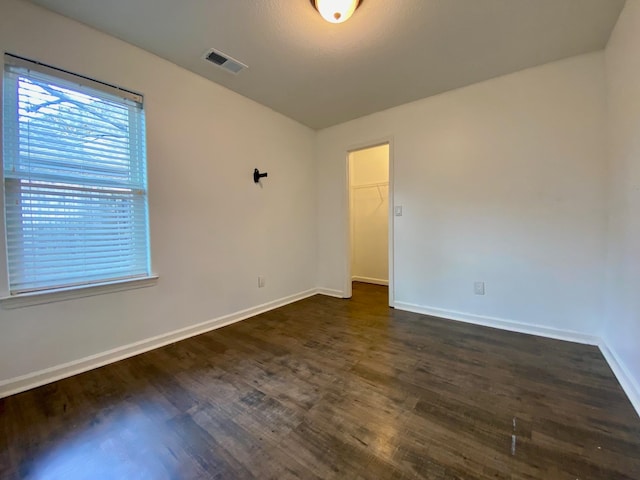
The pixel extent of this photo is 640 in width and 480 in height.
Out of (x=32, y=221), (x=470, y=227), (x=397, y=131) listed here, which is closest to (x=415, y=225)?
(x=470, y=227)

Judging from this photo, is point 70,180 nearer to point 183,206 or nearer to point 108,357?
point 183,206

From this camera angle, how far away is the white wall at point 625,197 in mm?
1607

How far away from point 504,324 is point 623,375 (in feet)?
3.10

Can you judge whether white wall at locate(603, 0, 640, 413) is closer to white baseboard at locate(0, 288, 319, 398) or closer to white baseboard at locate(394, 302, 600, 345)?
white baseboard at locate(394, 302, 600, 345)

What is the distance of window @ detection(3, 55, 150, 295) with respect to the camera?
67.5 inches

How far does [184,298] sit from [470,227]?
302cm

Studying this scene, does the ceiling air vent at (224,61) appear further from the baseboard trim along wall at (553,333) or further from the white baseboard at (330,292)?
the baseboard trim along wall at (553,333)

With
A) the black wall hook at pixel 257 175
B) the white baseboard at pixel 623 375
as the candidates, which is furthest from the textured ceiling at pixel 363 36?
the white baseboard at pixel 623 375

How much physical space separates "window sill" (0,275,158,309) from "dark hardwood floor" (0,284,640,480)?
22.5 inches

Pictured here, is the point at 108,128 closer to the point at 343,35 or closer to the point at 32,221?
the point at 32,221

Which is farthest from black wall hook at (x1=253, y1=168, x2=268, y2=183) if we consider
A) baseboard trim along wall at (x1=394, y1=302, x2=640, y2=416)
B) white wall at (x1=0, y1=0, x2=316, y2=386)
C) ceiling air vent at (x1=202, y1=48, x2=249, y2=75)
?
baseboard trim along wall at (x1=394, y1=302, x2=640, y2=416)

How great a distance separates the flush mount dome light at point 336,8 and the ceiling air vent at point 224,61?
95cm

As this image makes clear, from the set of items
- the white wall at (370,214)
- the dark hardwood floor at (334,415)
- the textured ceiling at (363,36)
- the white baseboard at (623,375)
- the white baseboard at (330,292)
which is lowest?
the dark hardwood floor at (334,415)

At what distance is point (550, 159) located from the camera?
2420 millimetres
